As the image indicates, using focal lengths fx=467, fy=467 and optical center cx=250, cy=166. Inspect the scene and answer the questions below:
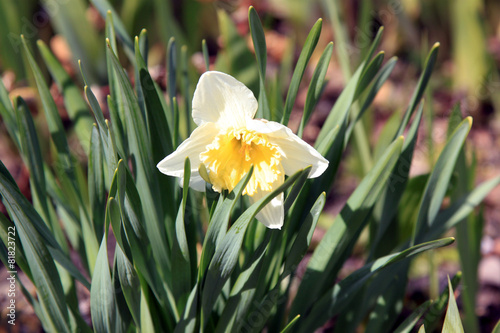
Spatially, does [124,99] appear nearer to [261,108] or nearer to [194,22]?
[261,108]

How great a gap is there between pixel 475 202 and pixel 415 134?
0.58 feet

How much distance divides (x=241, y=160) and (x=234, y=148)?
0.8 inches

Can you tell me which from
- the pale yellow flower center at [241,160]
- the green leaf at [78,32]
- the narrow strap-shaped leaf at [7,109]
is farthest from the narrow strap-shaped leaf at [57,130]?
the green leaf at [78,32]

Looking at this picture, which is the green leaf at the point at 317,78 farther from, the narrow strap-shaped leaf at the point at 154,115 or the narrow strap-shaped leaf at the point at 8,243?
the narrow strap-shaped leaf at the point at 8,243

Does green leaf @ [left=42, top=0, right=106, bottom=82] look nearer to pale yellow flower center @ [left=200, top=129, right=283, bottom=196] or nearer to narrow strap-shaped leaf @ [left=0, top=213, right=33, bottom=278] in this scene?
narrow strap-shaped leaf @ [left=0, top=213, right=33, bottom=278]

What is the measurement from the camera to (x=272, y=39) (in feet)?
7.43

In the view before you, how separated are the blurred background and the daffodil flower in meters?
0.55

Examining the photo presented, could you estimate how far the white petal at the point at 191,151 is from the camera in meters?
0.64

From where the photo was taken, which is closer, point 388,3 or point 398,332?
point 398,332

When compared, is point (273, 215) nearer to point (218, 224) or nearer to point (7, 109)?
point (218, 224)

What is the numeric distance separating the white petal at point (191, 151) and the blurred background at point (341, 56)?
0.57 metres

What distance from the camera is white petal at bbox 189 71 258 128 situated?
2.15ft

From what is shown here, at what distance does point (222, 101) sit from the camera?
665mm

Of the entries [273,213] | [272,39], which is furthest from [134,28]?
[273,213]
